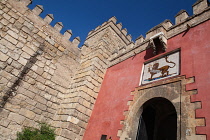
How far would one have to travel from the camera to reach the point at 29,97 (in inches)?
206

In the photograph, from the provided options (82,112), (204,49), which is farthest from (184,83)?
(82,112)

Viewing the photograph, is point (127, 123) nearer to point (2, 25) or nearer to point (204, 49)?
point (204, 49)

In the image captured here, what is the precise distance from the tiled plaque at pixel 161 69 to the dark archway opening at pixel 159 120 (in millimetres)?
822

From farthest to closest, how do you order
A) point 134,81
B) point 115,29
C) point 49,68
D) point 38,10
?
1. point 115,29
2. point 38,10
3. point 49,68
4. point 134,81

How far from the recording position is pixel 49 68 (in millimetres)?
6137

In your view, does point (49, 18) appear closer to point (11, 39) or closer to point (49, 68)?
point (11, 39)

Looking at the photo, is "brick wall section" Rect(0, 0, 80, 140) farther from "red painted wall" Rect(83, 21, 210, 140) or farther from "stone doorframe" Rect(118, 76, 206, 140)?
"stone doorframe" Rect(118, 76, 206, 140)

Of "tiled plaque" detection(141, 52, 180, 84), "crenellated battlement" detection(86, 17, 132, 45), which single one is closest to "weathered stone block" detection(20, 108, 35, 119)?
"tiled plaque" detection(141, 52, 180, 84)

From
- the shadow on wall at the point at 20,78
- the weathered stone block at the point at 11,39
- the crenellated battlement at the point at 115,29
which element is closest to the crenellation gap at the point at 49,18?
the shadow on wall at the point at 20,78

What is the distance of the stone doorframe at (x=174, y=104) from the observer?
2.77 metres

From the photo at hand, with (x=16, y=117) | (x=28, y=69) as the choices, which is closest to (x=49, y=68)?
(x=28, y=69)

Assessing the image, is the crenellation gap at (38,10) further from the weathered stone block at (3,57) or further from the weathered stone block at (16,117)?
the weathered stone block at (16,117)

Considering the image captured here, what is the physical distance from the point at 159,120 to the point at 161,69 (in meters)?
2.11

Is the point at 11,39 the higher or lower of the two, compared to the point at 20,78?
higher
